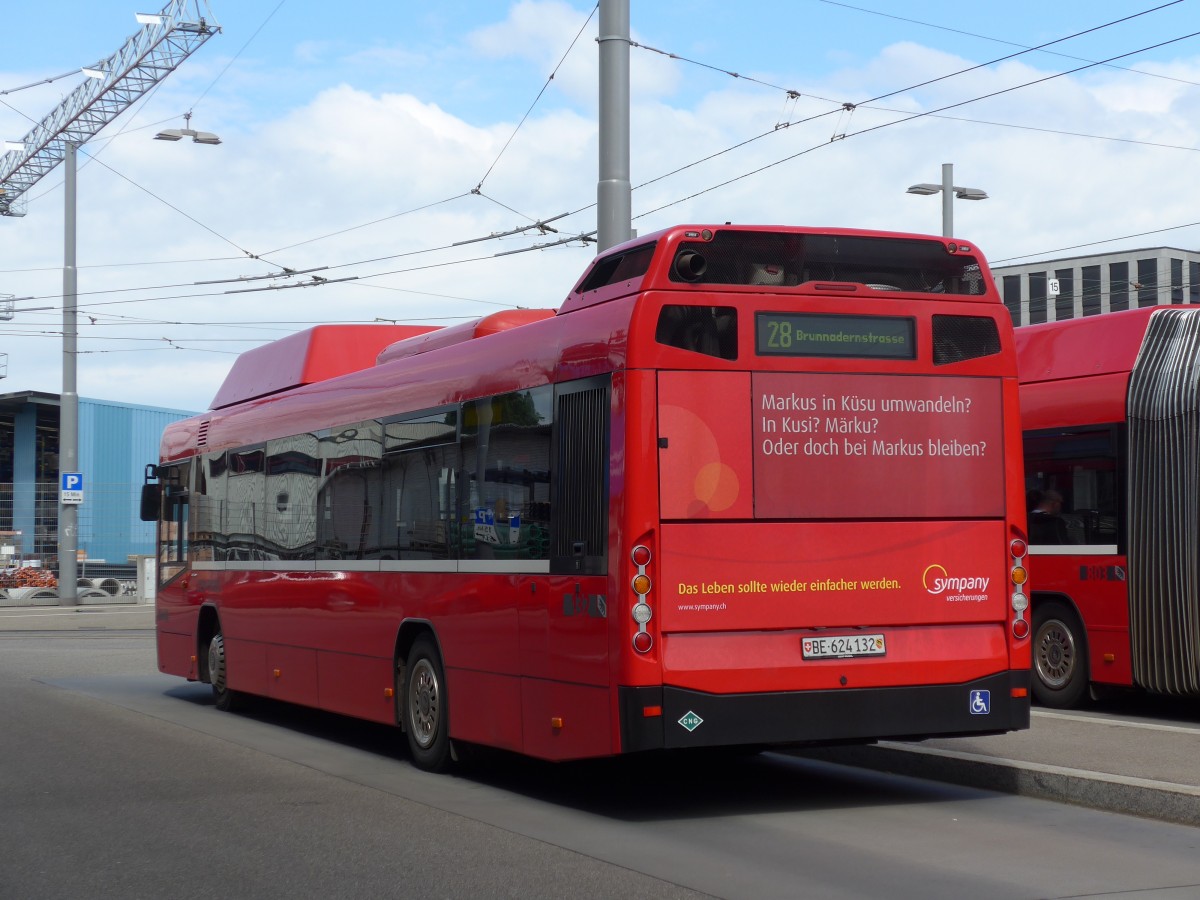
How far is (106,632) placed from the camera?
29.9 meters

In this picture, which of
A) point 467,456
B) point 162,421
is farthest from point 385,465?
point 162,421

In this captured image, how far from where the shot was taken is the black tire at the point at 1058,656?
44.5 ft

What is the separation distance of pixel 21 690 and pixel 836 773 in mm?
10140

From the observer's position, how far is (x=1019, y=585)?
9164mm

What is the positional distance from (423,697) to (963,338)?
4232 millimetres

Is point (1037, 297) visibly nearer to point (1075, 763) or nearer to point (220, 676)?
point (220, 676)

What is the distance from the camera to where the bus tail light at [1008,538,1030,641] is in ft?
29.9

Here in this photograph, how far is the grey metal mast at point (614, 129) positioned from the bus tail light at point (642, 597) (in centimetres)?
618

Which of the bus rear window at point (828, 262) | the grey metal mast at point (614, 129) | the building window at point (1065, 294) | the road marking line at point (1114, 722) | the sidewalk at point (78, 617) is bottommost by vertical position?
the sidewalk at point (78, 617)

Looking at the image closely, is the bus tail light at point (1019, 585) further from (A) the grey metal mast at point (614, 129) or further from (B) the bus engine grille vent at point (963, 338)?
(A) the grey metal mast at point (614, 129)

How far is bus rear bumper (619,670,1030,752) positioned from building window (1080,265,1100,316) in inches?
1989

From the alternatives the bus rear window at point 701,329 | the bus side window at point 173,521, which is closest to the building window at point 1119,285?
the bus side window at point 173,521

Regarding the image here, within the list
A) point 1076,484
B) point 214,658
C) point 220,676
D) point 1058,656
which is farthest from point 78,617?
point 1076,484

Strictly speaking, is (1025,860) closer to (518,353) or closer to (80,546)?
(518,353)
